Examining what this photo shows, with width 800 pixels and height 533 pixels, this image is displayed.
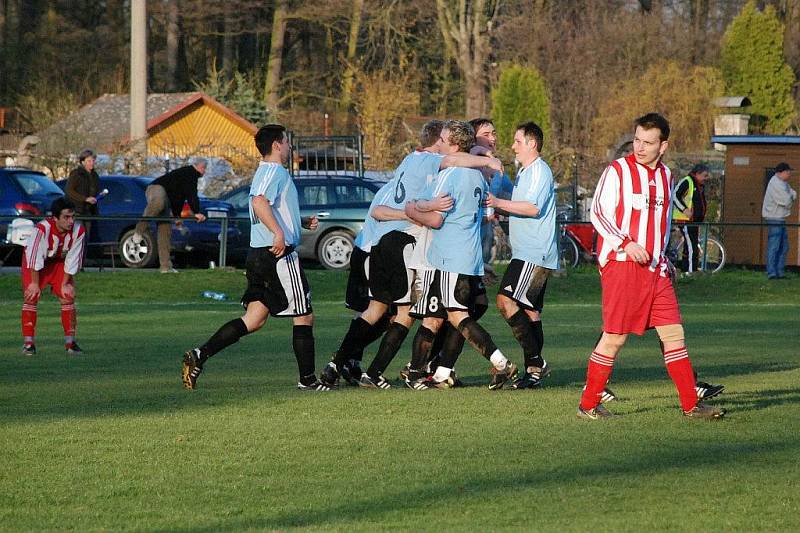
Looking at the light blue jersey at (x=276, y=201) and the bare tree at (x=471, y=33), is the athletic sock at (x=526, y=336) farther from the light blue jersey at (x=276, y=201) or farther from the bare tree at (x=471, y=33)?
the bare tree at (x=471, y=33)

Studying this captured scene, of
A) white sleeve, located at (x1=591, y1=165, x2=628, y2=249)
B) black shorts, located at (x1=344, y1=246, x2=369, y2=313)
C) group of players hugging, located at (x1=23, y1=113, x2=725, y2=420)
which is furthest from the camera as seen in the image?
black shorts, located at (x1=344, y1=246, x2=369, y2=313)

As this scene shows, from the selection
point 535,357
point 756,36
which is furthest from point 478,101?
point 535,357

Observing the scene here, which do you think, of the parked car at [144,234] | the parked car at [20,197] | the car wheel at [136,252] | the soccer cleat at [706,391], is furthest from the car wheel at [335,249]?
the soccer cleat at [706,391]

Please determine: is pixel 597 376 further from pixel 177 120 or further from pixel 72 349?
pixel 177 120

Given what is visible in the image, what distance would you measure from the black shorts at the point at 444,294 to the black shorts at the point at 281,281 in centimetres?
79

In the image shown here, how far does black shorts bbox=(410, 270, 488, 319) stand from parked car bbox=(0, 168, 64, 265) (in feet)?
48.8

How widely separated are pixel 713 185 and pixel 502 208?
21061 millimetres

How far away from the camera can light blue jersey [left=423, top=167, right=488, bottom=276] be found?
9.71m

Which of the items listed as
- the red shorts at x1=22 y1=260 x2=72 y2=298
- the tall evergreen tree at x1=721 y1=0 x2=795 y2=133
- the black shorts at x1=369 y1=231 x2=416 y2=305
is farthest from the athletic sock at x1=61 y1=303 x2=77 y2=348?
the tall evergreen tree at x1=721 y1=0 x2=795 y2=133

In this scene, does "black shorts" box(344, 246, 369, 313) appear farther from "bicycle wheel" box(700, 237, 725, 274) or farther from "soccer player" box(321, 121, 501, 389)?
"bicycle wheel" box(700, 237, 725, 274)

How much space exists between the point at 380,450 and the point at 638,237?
A: 2.00 metres

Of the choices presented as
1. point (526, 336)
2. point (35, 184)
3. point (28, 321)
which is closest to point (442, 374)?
point (526, 336)

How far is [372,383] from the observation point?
1034 centimetres

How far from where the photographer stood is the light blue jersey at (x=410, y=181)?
10023mm
